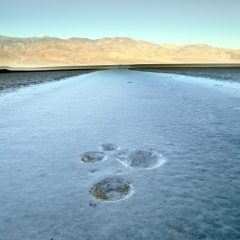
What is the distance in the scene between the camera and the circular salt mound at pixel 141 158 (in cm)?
334

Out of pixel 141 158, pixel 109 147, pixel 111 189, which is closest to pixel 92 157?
pixel 109 147

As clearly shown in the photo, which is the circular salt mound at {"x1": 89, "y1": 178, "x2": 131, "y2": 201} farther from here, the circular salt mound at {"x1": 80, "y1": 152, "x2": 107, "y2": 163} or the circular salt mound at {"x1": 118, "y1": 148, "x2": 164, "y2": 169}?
the circular salt mound at {"x1": 80, "y1": 152, "x2": 107, "y2": 163}

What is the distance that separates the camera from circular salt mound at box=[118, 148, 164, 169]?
3343 millimetres

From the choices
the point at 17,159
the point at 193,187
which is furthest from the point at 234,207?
the point at 17,159

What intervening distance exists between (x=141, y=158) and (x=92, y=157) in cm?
79

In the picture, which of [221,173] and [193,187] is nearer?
[193,187]

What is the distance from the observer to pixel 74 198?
2473 mm

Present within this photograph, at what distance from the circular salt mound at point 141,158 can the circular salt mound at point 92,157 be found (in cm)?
29

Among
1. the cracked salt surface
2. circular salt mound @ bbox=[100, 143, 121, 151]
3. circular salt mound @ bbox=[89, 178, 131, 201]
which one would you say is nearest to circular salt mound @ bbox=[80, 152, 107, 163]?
the cracked salt surface

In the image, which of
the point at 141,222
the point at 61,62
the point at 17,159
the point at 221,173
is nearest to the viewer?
the point at 141,222

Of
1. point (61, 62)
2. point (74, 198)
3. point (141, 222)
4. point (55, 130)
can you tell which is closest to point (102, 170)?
point (74, 198)

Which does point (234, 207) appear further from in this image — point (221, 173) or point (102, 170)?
point (102, 170)

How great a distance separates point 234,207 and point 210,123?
11.8 ft

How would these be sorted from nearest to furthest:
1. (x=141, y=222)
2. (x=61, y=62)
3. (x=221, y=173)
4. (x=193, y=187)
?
(x=141, y=222), (x=193, y=187), (x=221, y=173), (x=61, y=62)
